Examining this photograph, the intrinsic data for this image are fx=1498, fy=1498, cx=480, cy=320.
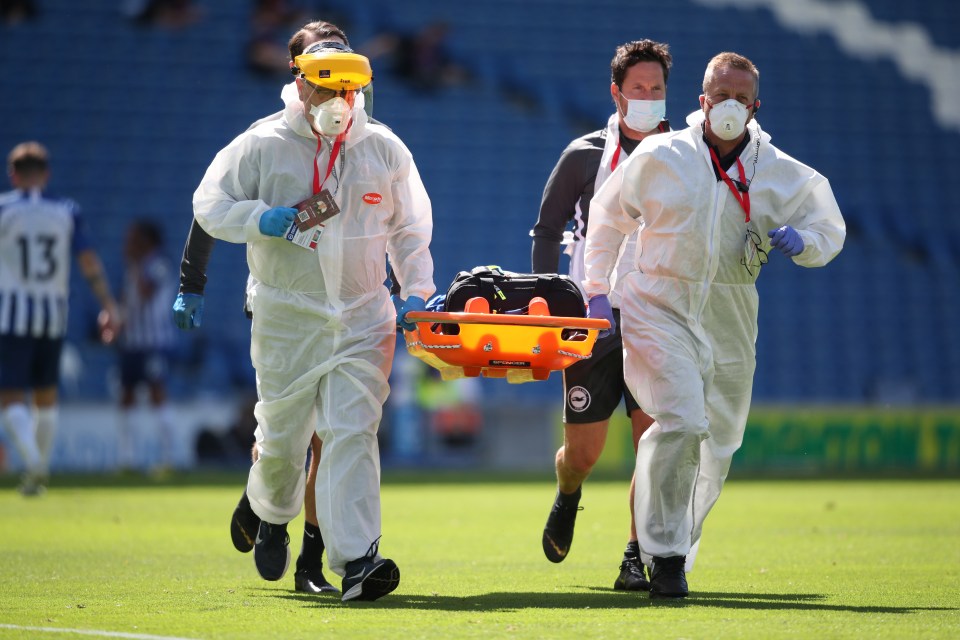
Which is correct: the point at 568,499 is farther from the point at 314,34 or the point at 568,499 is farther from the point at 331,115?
the point at 314,34

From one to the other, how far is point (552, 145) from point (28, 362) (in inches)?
479

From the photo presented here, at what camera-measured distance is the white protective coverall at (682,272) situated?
5.56 m

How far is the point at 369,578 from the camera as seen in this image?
17.5 feet

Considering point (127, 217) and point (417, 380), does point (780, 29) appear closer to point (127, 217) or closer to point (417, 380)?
point (417, 380)

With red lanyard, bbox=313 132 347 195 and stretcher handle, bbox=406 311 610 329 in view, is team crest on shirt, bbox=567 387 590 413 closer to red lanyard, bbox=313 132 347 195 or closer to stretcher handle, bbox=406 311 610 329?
stretcher handle, bbox=406 311 610 329

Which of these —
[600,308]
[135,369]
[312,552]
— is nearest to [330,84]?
[600,308]

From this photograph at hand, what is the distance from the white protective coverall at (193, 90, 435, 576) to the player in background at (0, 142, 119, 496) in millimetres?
5783

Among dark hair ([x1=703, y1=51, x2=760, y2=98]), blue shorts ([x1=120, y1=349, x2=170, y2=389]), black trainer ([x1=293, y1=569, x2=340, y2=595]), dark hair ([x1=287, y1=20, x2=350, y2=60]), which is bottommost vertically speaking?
blue shorts ([x1=120, y1=349, x2=170, y2=389])

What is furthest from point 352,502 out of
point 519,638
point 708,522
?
point 708,522

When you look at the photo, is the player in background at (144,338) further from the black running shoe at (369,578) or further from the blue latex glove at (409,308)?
the black running shoe at (369,578)

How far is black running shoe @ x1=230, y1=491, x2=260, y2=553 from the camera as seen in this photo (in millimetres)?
6219

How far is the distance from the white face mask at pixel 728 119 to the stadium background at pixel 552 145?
1211 cm

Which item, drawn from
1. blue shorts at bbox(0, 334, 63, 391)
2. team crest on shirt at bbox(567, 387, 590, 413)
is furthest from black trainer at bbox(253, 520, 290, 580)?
blue shorts at bbox(0, 334, 63, 391)

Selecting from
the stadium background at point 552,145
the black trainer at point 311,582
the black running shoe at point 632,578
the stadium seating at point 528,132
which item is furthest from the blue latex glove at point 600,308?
the stadium seating at point 528,132
